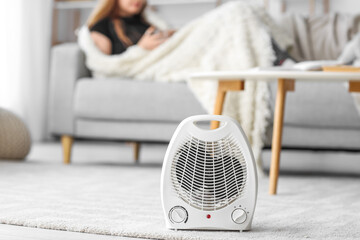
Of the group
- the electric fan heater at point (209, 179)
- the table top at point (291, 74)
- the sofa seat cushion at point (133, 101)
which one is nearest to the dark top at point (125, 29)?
the sofa seat cushion at point (133, 101)

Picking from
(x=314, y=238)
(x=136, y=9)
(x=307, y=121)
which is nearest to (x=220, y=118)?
(x=314, y=238)

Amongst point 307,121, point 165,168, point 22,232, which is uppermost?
point 165,168

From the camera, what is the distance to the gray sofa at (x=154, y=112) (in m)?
1.86

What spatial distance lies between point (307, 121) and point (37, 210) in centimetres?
114

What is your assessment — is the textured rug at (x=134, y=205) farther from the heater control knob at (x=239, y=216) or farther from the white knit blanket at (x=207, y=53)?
the white knit blanket at (x=207, y=53)

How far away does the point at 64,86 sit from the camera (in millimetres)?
2184

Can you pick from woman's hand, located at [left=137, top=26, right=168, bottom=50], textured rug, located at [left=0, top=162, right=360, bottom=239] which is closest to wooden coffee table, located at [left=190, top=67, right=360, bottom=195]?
textured rug, located at [left=0, top=162, right=360, bottom=239]

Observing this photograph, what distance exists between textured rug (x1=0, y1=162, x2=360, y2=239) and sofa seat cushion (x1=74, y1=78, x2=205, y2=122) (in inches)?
11.3

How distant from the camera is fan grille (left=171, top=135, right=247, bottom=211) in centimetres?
88

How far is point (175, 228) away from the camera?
2.88 feet

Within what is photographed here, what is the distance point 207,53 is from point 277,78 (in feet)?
2.65

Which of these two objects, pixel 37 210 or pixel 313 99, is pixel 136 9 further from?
pixel 37 210

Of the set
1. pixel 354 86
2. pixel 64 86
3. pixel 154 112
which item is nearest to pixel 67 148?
pixel 64 86

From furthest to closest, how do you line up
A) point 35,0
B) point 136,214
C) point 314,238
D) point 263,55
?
point 35,0 → point 263,55 → point 136,214 → point 314,238
